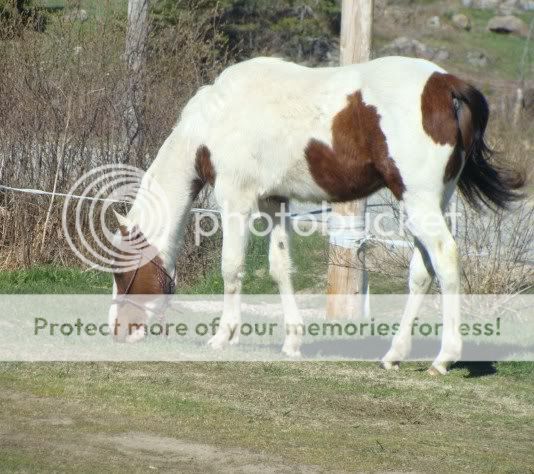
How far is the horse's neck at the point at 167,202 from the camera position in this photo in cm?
854

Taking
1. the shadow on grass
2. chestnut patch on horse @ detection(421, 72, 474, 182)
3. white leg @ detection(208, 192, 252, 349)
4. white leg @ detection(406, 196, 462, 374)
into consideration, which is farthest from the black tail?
white leg @ detection(208, 192, 252, 349)

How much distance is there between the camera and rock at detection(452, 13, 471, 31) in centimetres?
5028

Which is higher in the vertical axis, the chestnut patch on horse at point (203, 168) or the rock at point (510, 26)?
the rock at point (510, 26)

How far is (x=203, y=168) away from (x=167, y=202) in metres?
0.43

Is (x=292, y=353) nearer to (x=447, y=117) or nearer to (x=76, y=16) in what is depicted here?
(x=447, y=117)

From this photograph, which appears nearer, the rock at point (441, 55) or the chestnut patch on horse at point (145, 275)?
the chestnut patch on horse at point (145, 275)

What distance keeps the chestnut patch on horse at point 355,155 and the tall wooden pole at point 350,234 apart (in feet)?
8.68

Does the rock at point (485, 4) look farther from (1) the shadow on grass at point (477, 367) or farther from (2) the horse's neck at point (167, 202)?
(2) the horse's neck at point (167, 202)

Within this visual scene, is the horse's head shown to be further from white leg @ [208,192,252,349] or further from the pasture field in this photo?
the pasture field

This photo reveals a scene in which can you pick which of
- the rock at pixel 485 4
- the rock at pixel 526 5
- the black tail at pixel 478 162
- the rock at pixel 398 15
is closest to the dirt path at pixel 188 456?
the black tail at pixel 478 162

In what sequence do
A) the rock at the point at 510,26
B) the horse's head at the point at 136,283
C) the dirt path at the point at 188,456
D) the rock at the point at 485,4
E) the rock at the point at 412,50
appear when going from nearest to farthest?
the dirt path at the point at 188,456
the horse's head at the point at 136,283
the rock at the point at 412,50
the rock at the point at 510,26
the rock at the point at 485,4

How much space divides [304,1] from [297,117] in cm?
3106

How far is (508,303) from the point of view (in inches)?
432

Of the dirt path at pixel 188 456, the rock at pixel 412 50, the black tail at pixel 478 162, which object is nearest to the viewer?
the dirt path at pixel 188 456
